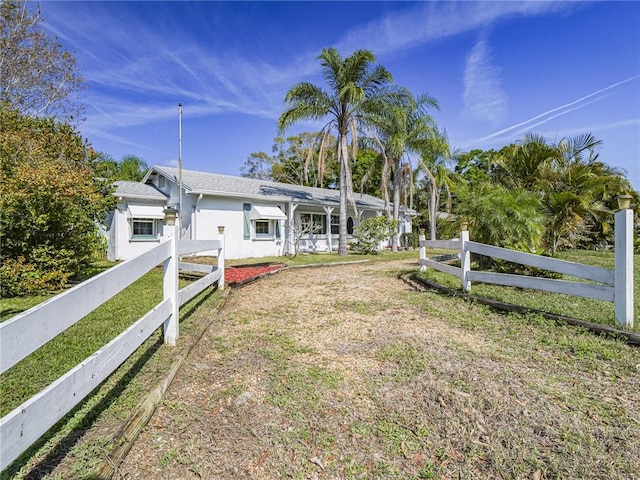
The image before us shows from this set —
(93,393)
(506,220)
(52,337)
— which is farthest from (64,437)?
(506,220)

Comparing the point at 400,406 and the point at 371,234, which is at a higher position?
the point at 371,234

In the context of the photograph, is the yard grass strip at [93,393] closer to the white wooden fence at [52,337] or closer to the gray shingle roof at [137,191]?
the white wooden fence at [52,337]

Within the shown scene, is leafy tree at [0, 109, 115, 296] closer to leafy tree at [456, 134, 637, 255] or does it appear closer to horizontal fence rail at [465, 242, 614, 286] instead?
horizontal fence rail at [465, 242, 614, 286]

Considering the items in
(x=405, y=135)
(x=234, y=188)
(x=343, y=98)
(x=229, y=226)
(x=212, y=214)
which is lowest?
(x=229, y=226)

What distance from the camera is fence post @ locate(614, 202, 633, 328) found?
358cm

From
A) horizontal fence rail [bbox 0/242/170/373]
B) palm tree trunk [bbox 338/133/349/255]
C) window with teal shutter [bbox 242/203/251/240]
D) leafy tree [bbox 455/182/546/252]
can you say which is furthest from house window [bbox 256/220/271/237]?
horizontal fence rail [bbox 0/242/170/373]

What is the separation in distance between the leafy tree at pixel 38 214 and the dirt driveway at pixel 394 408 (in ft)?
16.1

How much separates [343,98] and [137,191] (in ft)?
32.1

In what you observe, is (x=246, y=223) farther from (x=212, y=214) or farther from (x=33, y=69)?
(x=33, y=69)

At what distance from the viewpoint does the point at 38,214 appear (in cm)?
649

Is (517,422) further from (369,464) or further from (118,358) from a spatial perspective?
(118,358)

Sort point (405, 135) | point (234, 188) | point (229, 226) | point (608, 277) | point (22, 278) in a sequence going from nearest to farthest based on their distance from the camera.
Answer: point (608, 277) → point (22, 278) → point (229, 226) → point (234, 188) → point (405, 135)

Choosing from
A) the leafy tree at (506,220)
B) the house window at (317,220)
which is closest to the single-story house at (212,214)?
the house window at (317,220)

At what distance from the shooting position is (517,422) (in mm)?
2162
